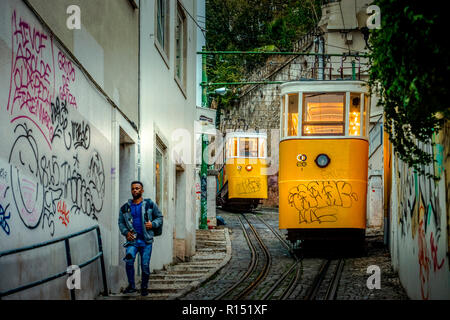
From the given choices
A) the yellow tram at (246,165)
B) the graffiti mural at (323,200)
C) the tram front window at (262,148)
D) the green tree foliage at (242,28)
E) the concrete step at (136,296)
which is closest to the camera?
the concrete step at (136,296)

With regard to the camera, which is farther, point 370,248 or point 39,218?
point 370,248

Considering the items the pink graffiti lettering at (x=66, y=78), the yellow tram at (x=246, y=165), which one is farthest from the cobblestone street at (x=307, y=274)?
the yellow tram at (x=246, y=165)

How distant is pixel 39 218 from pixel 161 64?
692 cm

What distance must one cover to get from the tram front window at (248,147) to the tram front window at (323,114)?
45.2 feet

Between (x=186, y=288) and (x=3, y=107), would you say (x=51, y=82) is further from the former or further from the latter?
(x=186, y=288)

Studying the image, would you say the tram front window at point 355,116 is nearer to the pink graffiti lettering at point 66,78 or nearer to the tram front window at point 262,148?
the pink graffiti lettering at point 66,78

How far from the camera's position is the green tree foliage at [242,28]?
143ft

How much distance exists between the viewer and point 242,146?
1117 inches

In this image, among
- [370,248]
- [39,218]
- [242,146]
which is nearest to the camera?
[39,218]

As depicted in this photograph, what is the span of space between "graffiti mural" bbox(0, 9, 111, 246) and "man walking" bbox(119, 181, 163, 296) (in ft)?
1.68

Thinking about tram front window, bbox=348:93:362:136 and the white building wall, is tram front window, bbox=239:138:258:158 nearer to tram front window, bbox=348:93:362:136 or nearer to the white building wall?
tram front window, bbox=348:93:362:136

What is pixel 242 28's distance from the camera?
4647 cm

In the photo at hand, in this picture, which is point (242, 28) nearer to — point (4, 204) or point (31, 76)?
point (31, 76)
